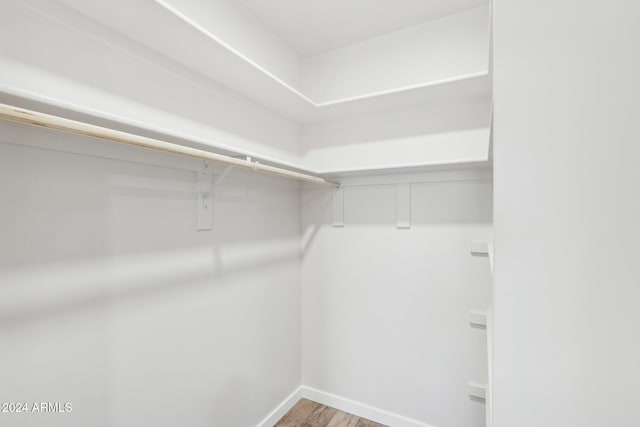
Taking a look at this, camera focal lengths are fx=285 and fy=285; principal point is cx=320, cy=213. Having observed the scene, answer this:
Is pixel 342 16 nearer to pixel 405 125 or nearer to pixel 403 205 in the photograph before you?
pixel 405 125

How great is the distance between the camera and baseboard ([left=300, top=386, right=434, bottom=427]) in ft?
6.24

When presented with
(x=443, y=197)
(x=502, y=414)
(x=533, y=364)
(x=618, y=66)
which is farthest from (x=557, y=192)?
(x=443, y=197)

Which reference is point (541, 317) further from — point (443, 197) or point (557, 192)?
point (443, 197)

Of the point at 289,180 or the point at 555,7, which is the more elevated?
the point at 555,7

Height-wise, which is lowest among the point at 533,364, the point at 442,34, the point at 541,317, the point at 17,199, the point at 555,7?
the point at 533,364

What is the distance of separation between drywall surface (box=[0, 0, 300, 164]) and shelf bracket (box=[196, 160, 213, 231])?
0.62ft

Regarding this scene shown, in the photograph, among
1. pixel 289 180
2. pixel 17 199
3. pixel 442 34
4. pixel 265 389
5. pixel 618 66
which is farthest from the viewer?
pixel 289 180

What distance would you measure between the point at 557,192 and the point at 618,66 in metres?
0.25

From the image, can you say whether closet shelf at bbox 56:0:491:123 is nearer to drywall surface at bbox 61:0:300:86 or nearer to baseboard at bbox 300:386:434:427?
drywall surface at bbox 61:0:300:86

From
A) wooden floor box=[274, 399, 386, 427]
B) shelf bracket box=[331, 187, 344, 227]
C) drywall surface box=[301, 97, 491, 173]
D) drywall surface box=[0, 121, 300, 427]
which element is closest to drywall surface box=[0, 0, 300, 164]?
drywall surface box=[0, 121, 300, 427]

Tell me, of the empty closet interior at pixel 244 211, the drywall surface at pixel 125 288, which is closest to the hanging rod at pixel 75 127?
the empty closet interior at pixel 244 211

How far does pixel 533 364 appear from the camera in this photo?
609 mm

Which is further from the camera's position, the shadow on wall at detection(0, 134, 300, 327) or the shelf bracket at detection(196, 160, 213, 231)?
the shelf bracket at detection(196, 160, 213, 231)

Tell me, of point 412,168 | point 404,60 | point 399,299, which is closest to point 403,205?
point 412,168
